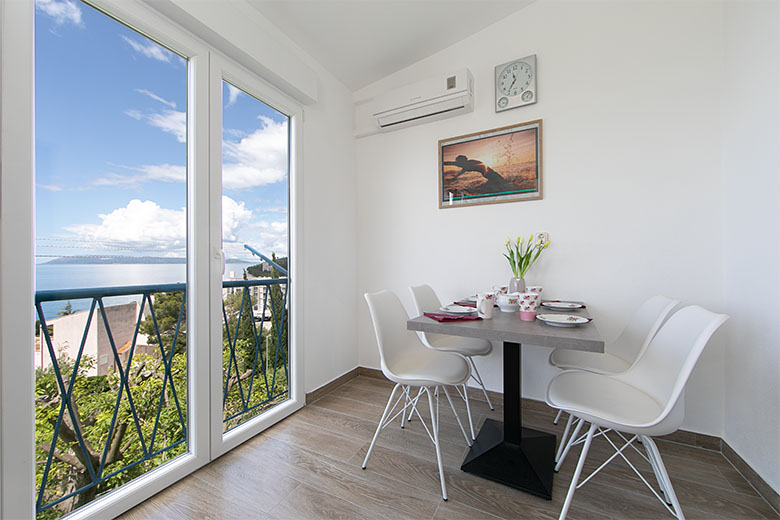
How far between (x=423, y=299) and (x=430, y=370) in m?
0.69

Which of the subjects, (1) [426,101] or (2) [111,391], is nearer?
(2) [111,391]

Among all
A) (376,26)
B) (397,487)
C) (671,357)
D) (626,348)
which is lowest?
(397,487)

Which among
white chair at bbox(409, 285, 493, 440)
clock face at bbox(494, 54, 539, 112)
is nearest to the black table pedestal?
white chair at bbox(409, 285, 493, 440)

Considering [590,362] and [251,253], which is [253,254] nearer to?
[251,253]

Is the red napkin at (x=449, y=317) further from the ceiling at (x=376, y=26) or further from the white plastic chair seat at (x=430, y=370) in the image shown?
the ceiling at (x=376, y=26)

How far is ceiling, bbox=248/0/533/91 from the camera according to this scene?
2.10m

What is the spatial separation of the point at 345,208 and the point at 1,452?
234 centimetres

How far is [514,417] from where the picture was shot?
1.72 m

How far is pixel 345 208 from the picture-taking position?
291 centimetres

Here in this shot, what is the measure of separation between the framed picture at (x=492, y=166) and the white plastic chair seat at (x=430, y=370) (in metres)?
1.28

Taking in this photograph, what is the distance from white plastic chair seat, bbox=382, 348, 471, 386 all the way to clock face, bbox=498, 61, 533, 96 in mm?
1966

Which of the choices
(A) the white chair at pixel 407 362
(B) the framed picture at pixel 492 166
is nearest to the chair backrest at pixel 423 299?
(A) the white chair at pixel 407 362

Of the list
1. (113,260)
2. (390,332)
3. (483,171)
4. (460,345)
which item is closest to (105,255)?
(113,260)

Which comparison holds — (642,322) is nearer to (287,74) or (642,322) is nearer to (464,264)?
(464,264)
